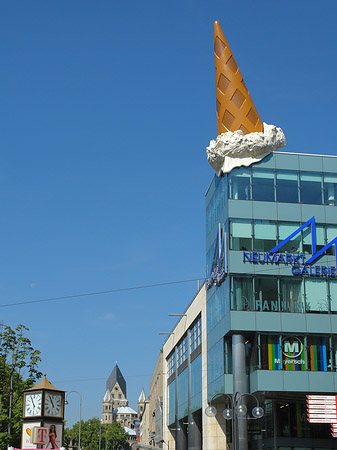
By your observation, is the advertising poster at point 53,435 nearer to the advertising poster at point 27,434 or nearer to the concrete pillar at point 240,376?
the advertising poster at point 27,434

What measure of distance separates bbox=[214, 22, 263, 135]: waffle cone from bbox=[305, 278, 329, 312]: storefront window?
36.6 feet

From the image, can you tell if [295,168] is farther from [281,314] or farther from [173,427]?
[173,427]

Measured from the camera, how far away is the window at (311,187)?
45.0m

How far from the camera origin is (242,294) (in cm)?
4262

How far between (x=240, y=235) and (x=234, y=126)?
7731mm

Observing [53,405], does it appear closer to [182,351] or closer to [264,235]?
[264,235]

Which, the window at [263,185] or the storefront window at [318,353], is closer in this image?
the storefront window at [318,353]

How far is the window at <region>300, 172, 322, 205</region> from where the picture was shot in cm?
4500

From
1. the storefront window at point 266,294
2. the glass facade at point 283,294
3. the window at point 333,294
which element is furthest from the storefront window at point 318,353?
the storefront window at point 266,294

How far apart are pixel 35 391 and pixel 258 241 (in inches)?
727

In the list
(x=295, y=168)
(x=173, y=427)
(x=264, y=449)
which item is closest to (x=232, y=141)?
(x=295, y=168)

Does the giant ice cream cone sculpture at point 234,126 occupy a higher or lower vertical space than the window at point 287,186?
higher

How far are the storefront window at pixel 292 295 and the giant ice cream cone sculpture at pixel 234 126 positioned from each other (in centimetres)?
836

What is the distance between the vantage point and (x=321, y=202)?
4500cm
